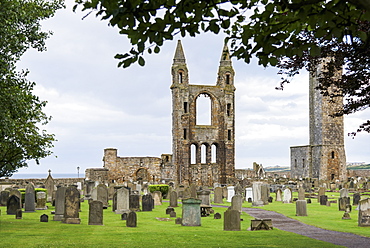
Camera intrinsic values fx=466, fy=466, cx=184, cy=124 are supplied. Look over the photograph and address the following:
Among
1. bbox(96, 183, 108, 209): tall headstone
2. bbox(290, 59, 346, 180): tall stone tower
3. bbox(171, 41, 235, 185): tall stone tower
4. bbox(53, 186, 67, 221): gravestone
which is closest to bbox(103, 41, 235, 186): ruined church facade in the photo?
bbox(171, 41, 235, 185): tall stone tower

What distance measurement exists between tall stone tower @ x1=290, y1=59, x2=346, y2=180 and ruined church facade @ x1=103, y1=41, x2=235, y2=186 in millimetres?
9573

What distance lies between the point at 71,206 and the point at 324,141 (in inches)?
1639

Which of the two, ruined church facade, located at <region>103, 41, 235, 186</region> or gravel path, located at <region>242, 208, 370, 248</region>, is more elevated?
ruined church facade, located at <region>103, 41, 235, 186</region>

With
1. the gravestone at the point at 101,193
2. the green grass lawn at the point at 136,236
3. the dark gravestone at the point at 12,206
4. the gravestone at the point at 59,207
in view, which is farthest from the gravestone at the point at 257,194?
the dark gravestone at the point at 12,206

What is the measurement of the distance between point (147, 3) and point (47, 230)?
379 inches

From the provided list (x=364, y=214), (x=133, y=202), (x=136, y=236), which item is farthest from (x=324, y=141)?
(x=136, y=236)

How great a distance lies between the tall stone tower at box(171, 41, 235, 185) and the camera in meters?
49.7

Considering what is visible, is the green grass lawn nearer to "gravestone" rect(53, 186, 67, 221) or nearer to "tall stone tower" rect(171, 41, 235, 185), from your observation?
"gravestone" rect(53, 186, 67, 221)

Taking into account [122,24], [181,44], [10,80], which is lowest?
[122,24]

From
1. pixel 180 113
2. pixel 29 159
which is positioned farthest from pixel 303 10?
pixel 180 113

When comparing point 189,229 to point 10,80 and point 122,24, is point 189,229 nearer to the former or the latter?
point 10,80

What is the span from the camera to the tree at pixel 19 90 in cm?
1384

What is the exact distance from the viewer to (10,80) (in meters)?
14.9

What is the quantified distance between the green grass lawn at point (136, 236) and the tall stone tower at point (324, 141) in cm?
3831
